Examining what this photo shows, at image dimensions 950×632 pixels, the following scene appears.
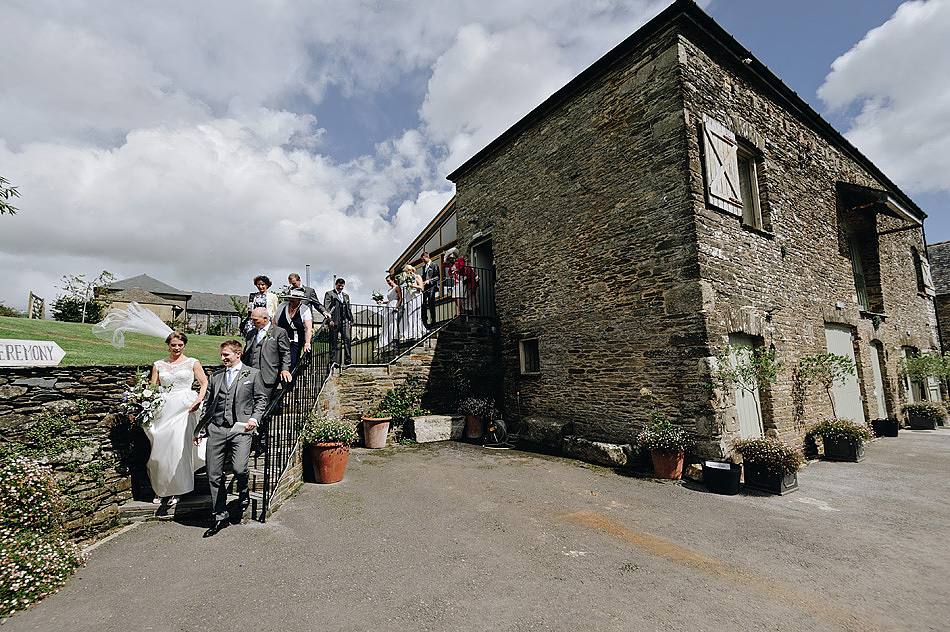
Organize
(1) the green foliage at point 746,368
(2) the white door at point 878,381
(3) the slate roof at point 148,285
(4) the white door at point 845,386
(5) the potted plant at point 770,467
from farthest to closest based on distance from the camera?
1. (3) the slate roof at point 148,285
2. (2) the white door at point 878,381
3. (4) the white door at point 845,386
4. (1) the green foliage at point 746,368
5. (5) the potted plant at point 770,467

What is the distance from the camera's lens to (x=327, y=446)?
19.5 feet

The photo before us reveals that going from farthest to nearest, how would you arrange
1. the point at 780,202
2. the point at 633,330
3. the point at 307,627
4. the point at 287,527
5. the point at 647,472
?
the point at 780,202
the point at 633,330
the point at 647,472
the point at 287,527
the point at 307,627

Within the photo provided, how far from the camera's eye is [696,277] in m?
6.66

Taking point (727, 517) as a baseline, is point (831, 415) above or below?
above

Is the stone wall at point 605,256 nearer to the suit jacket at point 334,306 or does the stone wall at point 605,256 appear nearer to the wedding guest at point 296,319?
the suit jacket at point 334,306

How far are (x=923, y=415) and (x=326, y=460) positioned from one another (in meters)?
15.3

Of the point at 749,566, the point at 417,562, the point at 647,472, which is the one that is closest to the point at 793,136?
the point at 647,472

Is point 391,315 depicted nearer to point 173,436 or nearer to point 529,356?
point 529,356

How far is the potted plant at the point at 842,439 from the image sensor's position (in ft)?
25.5

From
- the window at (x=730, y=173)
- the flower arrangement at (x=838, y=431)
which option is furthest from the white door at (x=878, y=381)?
the window at (x=730, y=173)

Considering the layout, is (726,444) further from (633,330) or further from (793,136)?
(793,136)

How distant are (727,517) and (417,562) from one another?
147 inches

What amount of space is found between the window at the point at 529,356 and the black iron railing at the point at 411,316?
1.50 m

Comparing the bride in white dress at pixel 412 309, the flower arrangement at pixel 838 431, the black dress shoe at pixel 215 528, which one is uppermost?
the bride in white dress at pixel 412 309
